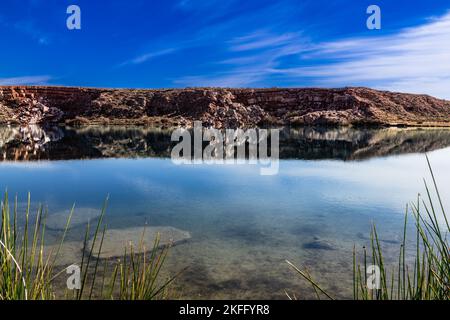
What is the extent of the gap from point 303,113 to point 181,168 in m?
49.3

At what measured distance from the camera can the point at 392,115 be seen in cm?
6838

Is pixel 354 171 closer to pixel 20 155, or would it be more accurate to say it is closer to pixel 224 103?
pixel 20 155

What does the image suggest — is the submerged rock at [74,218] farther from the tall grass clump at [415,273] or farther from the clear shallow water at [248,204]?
the tall grass clump at [415,273]

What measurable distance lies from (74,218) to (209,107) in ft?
186

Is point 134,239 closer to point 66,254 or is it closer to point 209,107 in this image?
point 66,254

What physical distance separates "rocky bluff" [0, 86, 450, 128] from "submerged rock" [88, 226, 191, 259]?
172 feet

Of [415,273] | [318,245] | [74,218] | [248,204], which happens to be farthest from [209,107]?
[415,273]

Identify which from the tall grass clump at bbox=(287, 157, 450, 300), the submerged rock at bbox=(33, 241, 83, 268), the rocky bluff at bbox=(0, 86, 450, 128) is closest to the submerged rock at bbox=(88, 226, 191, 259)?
the submerged rock at bbox=(33, 241, 83, 268)

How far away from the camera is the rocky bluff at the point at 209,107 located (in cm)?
6481

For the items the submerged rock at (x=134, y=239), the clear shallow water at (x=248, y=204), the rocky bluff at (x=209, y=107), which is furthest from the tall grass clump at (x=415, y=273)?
the rocky bluff at (x=209, y=107)

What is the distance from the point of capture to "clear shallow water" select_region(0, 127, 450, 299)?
7.34 meters

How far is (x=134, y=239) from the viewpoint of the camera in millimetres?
9102
